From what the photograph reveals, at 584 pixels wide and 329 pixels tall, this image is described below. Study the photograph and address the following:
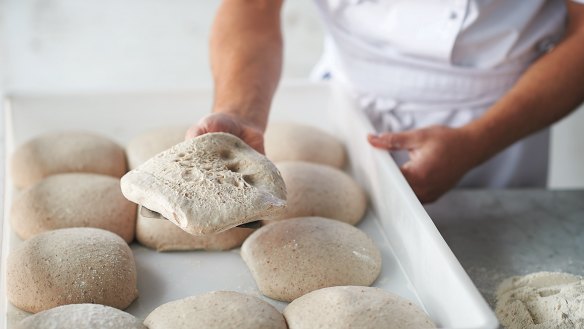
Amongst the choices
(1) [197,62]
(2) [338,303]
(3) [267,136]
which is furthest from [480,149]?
(1) [197,62]

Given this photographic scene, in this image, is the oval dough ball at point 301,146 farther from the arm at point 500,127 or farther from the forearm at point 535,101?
the forearm at point 535,101

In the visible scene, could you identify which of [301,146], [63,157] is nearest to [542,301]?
[301,146]

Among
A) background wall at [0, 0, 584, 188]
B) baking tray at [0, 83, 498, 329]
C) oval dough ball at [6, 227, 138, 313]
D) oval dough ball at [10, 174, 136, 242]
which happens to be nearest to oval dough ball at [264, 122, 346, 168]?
baking tray at [0, 83, 498, 329]

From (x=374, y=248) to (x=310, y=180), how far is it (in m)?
0.25

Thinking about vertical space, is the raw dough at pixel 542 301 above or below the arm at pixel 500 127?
below

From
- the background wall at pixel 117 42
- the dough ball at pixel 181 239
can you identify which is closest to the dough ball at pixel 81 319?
the dough ball at pixel 181 239

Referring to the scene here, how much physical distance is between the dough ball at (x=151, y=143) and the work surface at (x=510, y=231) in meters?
0.62

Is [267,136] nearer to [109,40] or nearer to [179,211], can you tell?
[179,211]

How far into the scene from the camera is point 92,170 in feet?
4.96

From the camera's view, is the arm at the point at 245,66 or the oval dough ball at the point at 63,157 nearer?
the arm at the point at 245,66

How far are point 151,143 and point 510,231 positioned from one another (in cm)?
82

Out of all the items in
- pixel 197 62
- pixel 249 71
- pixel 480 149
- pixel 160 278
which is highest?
pixel 249 71

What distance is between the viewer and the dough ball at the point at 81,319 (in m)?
0.95

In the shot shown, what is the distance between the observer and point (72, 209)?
1314 mm
